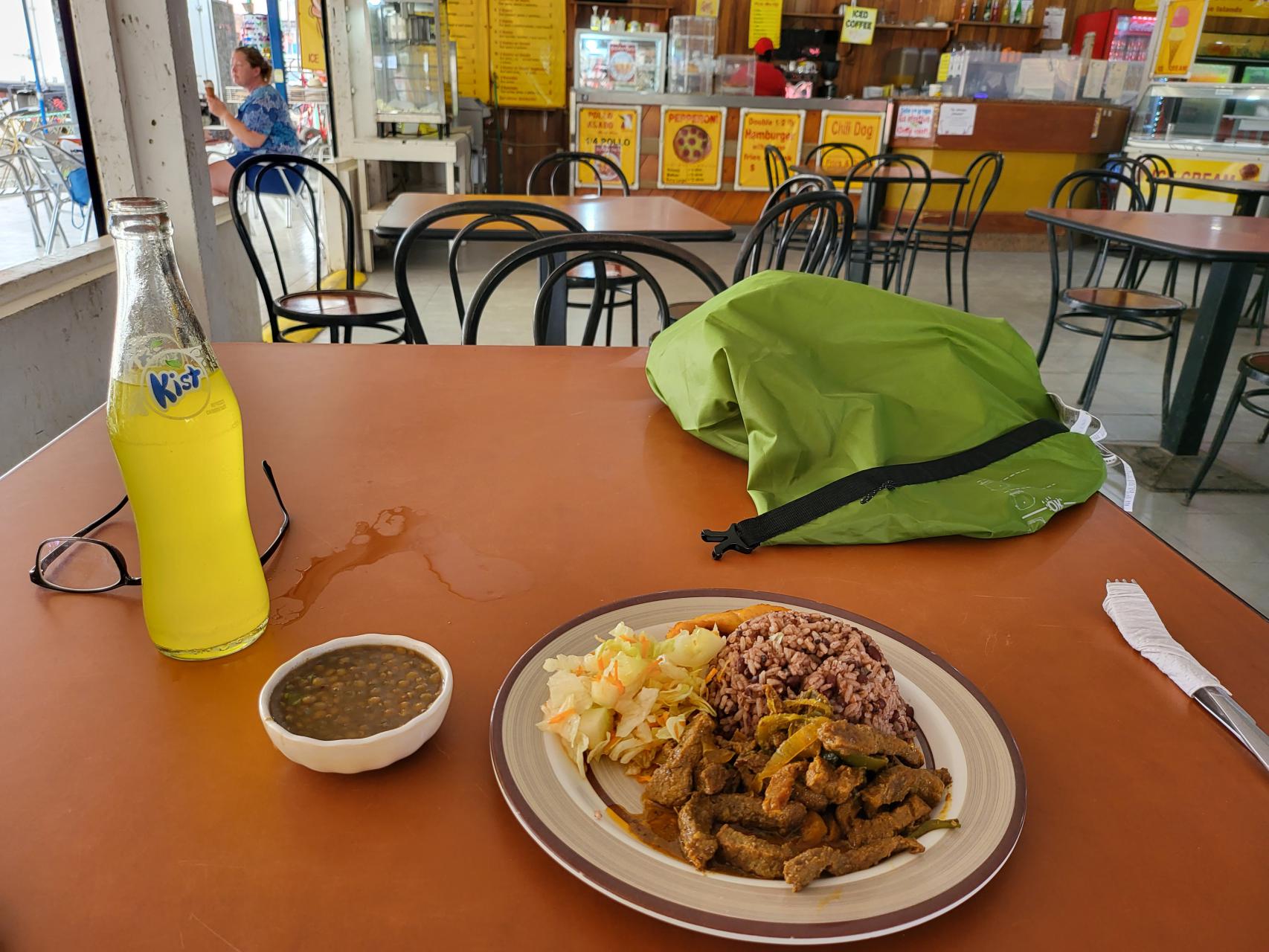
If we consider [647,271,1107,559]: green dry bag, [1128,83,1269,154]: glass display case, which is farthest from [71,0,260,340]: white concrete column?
[1128,83,1269,154]: glass display case

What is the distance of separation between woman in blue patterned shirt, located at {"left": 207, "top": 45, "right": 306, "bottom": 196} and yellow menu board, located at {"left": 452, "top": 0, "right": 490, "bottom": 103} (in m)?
3.41

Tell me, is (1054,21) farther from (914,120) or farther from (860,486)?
A: (860,486)

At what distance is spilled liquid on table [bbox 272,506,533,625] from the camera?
77cm

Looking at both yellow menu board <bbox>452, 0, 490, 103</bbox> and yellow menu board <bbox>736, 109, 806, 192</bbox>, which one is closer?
yellow menu board <bbox>736, 109, 806, 192</bbox>

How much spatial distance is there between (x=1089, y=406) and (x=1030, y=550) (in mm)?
3482

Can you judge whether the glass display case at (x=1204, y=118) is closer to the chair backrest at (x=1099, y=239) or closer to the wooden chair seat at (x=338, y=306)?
the chair backrest at (x=1099, y=239)

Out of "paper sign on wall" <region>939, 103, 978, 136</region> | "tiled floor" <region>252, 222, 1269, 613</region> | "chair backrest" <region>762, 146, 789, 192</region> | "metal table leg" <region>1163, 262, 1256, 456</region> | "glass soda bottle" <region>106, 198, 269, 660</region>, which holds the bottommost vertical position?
"tiled floor" <region>252, 222, 1269, 613</region>

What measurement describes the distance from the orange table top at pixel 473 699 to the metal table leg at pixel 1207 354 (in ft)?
9.90

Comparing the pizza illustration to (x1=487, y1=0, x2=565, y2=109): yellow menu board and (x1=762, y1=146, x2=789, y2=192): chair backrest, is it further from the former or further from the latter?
(x1=487, y1=0, x2=565, y2=109): yellow menu board

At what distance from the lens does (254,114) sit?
15.5 ft

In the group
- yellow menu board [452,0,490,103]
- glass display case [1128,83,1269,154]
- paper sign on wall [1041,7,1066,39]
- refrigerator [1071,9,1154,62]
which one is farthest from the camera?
paper sign on wall [1041,7,1066,39]

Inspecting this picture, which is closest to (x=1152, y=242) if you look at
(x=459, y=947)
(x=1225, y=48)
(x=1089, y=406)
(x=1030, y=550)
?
(x=1089, y=406)

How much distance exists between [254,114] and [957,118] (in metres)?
5.43

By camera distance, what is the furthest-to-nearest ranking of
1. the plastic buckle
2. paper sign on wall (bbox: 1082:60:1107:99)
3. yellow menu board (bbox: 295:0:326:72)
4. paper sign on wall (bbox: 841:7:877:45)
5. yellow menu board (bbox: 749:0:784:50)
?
1. yellow menu board (bbox: 749:0:784:50)
2. paper sign on wall (bbox: 841:7:877:45)
3. paper sign on wall (bbox: 1082:60:1107:99)
4. yellow menu board (bbox: 295:0:326:72)
5. the plastic buckle
